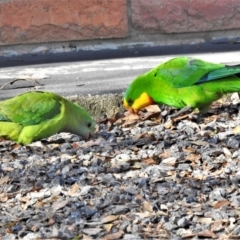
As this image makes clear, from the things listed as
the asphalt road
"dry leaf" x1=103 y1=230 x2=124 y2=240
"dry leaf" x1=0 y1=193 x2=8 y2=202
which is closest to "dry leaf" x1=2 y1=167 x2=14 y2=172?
"dry leaf" x1=0 y1=193 x2=8 y2=202

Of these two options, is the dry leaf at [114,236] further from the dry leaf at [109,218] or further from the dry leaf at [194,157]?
the dry leaf at [194,157]

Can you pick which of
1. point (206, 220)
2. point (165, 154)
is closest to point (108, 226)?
point (206, 220)

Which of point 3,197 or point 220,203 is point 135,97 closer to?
point 3,197

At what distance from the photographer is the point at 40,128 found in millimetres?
4289

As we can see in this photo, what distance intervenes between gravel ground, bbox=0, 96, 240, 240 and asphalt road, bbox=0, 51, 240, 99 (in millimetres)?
879

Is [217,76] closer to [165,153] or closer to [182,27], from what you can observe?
[165,153]

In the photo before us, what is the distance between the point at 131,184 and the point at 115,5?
11.1 feet

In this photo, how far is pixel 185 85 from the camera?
4805 millimetres

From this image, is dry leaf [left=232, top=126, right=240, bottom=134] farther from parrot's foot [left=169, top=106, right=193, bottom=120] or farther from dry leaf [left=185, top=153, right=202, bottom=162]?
parrot's foot [left=169, top=106, right=193, bottom=120]

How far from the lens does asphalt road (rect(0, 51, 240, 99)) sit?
5.14m

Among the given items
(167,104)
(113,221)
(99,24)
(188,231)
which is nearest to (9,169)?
(113,221)

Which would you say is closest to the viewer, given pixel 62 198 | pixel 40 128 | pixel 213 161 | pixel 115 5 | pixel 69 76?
pixel 62 198

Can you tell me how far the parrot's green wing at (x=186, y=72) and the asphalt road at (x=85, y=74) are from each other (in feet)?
1.18

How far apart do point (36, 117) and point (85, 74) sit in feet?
4.34
